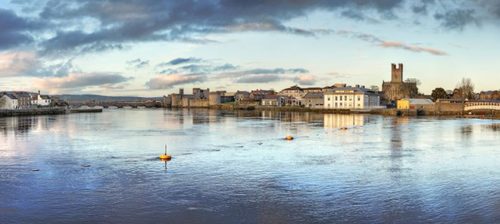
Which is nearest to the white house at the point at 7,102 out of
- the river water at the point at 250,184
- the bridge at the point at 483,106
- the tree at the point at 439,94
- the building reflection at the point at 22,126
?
the building reflection at the point at 22,126

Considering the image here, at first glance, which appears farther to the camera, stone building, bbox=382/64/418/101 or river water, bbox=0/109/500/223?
stone building, bbox=382/64/418/101

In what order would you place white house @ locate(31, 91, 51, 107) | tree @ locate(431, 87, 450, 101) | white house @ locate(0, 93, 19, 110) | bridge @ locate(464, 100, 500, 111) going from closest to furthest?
bridge @ locate(464, 100, 500, 111)
white house @ locate(0, 93, 19, 110)
tree @ locate(431, 87, 450, 101)
white house @ locate(31, 91, 51, 107)

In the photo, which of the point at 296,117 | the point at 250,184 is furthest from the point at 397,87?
the point at 250,184

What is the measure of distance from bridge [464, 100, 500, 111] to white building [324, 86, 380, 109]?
1676cm

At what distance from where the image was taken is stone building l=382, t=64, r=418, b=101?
340 feet

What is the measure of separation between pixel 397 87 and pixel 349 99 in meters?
26.7

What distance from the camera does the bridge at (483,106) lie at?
66125 mm

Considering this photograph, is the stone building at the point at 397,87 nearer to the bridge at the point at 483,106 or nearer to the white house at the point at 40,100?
the bridge at the point at 483,106

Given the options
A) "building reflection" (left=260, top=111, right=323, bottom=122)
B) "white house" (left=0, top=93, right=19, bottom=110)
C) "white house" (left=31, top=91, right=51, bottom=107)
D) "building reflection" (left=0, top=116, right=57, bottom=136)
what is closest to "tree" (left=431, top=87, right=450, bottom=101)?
"building reflection" (left=260, top=111, right=323, bottom=122)

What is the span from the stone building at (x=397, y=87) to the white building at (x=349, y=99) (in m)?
18.9

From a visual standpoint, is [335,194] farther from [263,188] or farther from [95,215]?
[95,215]

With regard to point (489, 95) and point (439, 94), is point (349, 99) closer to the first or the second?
point (439, 94)

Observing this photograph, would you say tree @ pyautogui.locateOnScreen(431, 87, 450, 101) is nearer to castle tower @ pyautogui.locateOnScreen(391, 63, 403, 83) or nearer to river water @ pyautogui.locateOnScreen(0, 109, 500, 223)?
castle tower @ pyautogui.locateOnScreen(391, 63, 403, 83)

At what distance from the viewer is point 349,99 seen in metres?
83.7
